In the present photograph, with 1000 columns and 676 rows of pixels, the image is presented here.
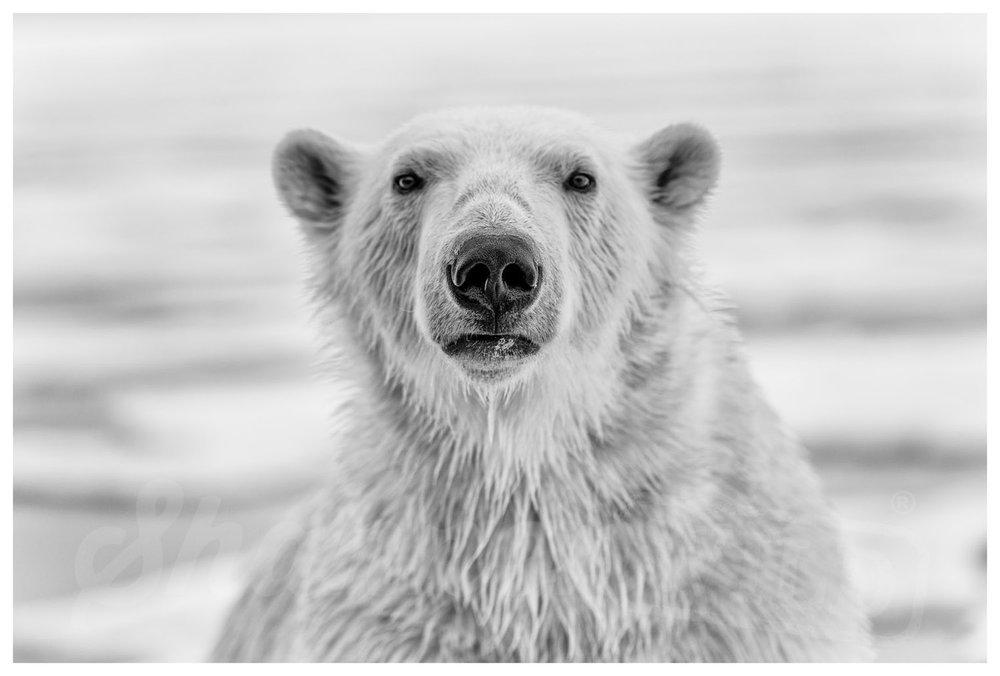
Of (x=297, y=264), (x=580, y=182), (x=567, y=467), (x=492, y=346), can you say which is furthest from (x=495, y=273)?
(x=297, y=264)

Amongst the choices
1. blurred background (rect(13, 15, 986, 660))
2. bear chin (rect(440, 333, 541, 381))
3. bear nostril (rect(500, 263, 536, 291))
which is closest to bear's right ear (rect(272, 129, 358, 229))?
blurred background (rect(13, 15, 986, 660))

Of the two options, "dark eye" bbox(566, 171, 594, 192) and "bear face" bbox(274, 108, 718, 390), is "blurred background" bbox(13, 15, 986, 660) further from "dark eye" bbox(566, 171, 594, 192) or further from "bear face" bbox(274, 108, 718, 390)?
"dark eye" bbox(566, 171, 594, 192)

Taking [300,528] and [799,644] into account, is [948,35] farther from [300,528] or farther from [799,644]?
[300,528]

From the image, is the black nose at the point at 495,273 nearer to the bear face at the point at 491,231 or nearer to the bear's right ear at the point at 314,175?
the bear face at the point at 491,231

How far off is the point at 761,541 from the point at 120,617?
6.79 feet

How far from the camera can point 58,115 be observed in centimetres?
345

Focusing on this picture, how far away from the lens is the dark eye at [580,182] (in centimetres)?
→ 273

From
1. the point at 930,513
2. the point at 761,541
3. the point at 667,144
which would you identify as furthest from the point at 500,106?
the point at 930,513

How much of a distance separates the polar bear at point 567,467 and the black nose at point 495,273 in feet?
Answer: 0.77

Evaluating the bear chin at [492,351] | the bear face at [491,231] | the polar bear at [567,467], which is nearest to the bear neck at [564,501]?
the polar bear at [567,467]

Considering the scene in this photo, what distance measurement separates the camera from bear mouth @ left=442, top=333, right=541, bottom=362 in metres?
2.41

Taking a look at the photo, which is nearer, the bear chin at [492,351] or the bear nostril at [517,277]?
the bear nostril at [517,277]

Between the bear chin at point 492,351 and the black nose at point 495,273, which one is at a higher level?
the black nose at point 495,273

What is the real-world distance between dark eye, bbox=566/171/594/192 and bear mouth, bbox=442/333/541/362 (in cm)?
53
